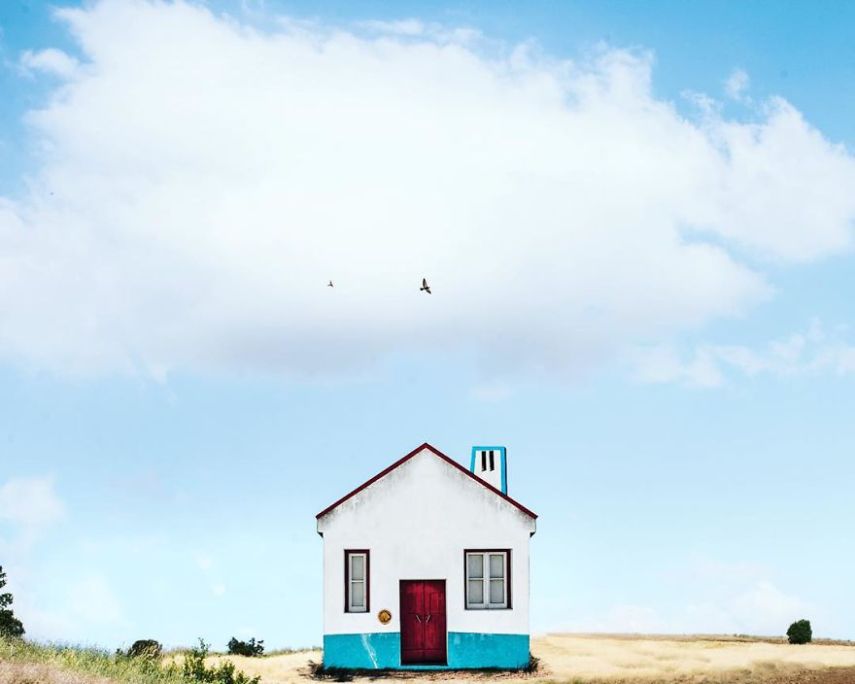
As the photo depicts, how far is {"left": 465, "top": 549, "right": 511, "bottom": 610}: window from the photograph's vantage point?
32531 mm

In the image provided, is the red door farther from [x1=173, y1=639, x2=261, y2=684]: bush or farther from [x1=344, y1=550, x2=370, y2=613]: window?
[x1=173, y1=639, x2=261, y2=684]: bush

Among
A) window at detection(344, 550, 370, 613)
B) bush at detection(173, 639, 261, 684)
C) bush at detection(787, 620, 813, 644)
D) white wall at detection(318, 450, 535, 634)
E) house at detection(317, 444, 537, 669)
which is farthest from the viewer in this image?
bush at detection(787, 620, 813, 644)

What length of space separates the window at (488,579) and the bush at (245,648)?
9058mm

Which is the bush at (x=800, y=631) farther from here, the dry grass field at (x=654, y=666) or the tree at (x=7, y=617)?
the tree at (x=7, y=617)

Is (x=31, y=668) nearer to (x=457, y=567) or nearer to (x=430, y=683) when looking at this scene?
(x=430, y=683)

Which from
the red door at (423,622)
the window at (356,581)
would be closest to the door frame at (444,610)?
the red door at (423,622)

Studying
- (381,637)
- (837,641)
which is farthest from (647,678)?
(837,641)

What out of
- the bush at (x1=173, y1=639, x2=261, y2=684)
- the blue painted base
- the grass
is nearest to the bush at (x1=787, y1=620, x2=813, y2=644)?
the blue painted base

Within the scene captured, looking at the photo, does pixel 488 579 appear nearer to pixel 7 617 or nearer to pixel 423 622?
pixel 423 622

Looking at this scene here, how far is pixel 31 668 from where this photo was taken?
20328 mm

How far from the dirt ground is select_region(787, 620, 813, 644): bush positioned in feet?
2.98

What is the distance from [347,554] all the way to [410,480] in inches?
108

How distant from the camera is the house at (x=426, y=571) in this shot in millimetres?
32031

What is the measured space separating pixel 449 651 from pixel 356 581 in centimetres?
326
